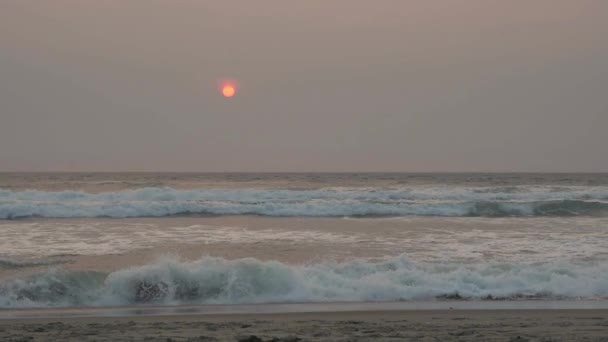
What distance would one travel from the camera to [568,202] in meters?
30.7

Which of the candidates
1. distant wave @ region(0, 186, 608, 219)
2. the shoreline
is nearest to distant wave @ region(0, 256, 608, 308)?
the shoreline

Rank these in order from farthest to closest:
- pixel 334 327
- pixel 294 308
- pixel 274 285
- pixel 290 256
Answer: pixel 290 256
pixel 274 285
pixel 294 308
pixel 334 327

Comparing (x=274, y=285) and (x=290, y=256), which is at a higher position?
(x=290, y=256)

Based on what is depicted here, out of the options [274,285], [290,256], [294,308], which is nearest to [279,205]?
[290,256]

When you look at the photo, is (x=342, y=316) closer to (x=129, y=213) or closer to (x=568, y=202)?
(x=129, y=213)

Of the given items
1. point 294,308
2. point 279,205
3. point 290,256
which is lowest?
point 294,308

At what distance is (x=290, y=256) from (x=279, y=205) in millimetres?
14971

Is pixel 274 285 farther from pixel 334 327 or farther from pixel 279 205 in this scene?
pixel 279 205

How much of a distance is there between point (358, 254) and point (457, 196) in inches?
865

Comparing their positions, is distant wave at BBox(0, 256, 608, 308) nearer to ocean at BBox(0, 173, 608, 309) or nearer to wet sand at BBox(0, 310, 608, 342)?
ocean at BBox(0, 173, 608, 309)

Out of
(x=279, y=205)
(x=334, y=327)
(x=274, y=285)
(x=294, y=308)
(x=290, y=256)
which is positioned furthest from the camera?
(x=279, y=205)

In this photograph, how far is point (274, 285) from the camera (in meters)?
11.2

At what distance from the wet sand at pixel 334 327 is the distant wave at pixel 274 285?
5.21 ft

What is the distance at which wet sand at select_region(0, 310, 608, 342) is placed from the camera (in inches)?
279
